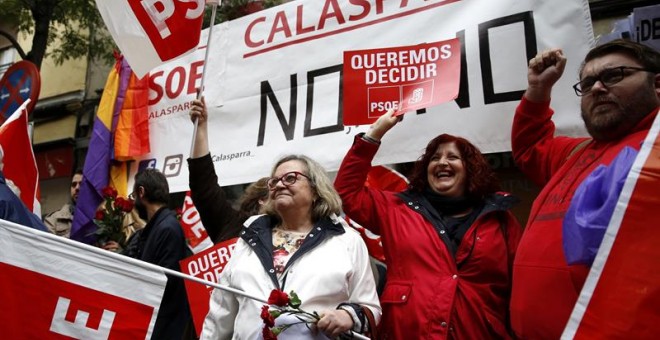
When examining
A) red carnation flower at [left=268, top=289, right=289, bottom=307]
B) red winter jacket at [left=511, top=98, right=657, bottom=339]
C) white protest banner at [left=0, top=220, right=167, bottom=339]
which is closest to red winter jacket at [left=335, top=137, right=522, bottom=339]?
red winter jacket at [left=511, top=98, right=657, bottom=339]

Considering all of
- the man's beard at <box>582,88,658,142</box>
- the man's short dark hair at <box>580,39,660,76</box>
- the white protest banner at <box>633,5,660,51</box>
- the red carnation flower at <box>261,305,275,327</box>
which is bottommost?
the red carnation flower at <box>261,305,275,327</box>

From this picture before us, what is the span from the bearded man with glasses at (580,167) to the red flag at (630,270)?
0.38 meters

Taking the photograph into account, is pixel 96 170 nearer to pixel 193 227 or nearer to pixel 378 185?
pixel 193 227

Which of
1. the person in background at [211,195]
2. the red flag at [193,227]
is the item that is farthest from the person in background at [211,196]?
the red flag at [193,227]

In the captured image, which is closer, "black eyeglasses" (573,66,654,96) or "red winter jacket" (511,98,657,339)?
"red winter jacket" (511,98,657,339)

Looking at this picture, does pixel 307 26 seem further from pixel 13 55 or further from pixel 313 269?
pixel 13 55

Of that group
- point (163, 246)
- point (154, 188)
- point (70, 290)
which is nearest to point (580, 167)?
point (70, 290)

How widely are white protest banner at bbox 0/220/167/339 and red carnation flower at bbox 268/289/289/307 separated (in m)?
0.56

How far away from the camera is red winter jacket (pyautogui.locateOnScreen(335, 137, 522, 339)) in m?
Answer: 2.57

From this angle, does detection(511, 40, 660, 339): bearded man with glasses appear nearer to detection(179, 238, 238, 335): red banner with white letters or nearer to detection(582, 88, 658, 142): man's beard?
detection(582, 88, 658, 142): man's beard

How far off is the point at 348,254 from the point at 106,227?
2.73 meters

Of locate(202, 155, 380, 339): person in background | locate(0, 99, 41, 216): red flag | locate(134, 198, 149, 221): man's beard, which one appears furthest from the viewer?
locate(134, 198, 149, 221): man's beard

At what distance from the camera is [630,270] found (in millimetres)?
1508

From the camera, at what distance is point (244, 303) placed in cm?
263
